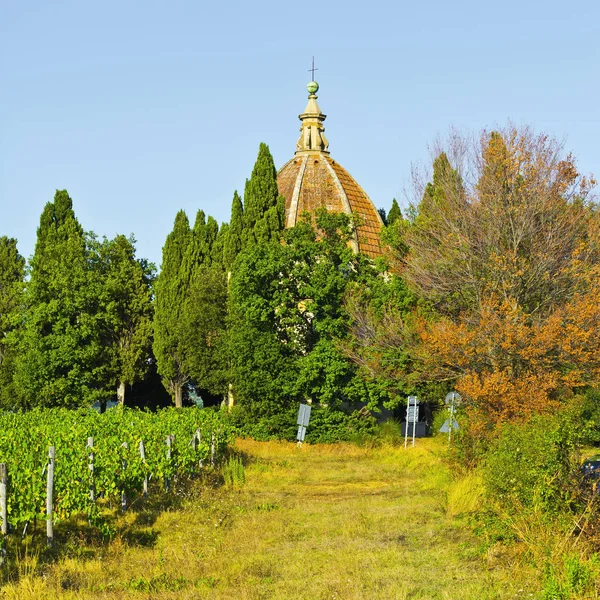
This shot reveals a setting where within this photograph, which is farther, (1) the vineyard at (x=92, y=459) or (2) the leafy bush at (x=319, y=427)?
(2) the leafy bush at (x=319, y=427)

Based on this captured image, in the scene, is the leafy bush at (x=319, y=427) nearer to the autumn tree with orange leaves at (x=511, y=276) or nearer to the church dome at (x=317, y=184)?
the autumn tree with orange leaves at (x=511, y=276)

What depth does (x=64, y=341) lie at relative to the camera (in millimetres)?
41938

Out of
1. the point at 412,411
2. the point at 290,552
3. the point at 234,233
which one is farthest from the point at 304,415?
the point at 290,552

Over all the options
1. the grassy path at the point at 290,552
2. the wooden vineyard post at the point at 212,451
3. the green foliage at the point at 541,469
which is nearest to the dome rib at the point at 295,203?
the wooden vineyard post at the point at 212,451

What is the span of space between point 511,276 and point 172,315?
22391 mm

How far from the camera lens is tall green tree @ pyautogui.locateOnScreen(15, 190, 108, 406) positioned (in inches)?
1628

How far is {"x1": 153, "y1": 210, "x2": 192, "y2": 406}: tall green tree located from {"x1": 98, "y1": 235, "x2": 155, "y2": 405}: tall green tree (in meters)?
1.87

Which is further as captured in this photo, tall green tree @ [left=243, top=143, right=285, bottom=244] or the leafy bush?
tall green tree @ [left=243, top=143, right=285, bottom=244]

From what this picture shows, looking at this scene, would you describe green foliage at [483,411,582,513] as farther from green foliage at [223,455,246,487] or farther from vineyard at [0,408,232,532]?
green foliage at [223,455,246,487]

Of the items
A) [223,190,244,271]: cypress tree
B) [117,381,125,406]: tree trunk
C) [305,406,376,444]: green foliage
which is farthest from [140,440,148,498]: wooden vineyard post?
[117,381,125,406]: tree trunk

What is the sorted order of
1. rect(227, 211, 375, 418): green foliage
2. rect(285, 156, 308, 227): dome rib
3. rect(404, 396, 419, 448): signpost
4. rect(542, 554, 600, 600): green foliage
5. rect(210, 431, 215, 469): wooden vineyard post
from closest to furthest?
rect(542, 554, 600, 600): green foliage, rect(210, 431, 215, 469): wooden vineyard post, rect(404, 396, 419, 448): signpost, rect(227, 211, 375, 418): green foliage, rect(285, 156, 308, 227): dome rib

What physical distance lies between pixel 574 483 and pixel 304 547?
4538 millimetres

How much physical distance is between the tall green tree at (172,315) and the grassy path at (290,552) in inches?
882

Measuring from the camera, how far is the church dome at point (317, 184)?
5350 centimetres
